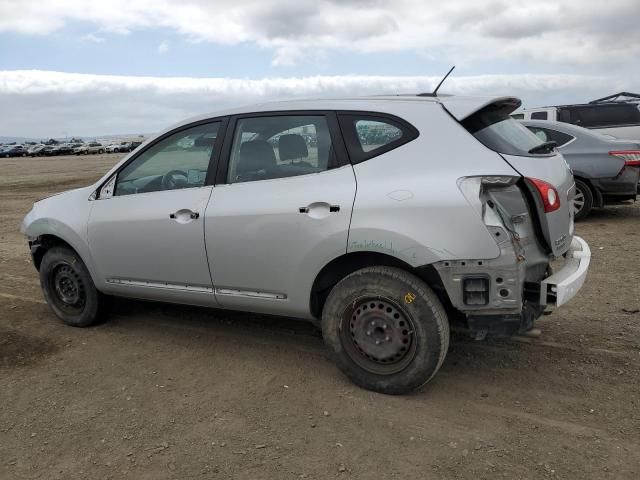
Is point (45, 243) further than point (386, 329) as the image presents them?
Yes

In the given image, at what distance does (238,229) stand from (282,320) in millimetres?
1415

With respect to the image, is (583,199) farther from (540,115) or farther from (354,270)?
(354,270)

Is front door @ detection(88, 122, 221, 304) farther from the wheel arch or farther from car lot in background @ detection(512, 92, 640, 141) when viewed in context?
car lot in background @ detection(512, 92, 640, 141)

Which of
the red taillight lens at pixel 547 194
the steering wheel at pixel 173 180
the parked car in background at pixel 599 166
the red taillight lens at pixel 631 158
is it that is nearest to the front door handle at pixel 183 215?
the steering wheel at pixel 173 180

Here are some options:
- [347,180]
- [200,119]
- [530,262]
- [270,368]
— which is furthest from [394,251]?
[200,119]

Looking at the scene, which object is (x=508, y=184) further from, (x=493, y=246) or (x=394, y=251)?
(x=394, y=251)

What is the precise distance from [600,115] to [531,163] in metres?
11.2

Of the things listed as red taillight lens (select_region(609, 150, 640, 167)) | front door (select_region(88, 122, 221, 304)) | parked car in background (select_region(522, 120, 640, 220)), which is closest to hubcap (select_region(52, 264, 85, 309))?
front door (select_region(88, 122, 221, 304))

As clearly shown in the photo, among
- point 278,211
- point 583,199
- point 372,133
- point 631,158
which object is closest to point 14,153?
point 583,199

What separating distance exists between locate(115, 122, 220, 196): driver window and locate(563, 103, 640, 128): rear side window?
11094 mm

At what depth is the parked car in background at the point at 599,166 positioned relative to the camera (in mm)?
8391

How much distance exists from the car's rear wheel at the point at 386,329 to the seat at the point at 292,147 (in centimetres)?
89

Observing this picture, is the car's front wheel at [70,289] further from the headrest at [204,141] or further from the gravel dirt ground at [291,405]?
the headrest at [204,141]

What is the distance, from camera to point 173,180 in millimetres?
4320
